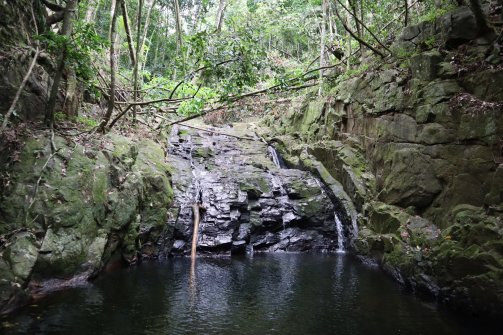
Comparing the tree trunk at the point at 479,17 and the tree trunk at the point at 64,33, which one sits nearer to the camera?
the tree trunk at the point at 64,33

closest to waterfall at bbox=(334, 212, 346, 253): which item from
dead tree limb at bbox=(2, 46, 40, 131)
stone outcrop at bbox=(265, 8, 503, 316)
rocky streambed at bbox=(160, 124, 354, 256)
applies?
rocky streambed at bbox=(160, 124, 354, 256)

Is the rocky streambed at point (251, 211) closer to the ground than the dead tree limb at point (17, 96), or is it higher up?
closer to the ground

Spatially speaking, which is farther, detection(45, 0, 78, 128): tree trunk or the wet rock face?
the wet rock face

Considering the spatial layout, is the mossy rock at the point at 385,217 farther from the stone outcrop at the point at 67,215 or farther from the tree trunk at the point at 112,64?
the tree trunk at the point at 112,64

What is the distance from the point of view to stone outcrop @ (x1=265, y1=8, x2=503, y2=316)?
769 cm

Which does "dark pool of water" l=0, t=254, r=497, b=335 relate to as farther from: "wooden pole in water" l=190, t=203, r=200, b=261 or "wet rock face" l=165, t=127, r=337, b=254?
"wet rock face" l=165, t=127, r=337, b=254

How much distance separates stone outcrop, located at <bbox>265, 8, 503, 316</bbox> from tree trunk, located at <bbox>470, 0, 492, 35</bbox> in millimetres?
223

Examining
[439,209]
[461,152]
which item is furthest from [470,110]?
[439,209]

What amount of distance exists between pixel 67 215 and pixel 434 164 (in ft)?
30.7

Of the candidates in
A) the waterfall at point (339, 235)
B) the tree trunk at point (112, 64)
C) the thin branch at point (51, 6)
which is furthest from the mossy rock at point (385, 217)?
the thin branch at point (51, 6)

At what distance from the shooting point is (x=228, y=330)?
659 cm

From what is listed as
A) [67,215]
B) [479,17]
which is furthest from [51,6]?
[479,17]

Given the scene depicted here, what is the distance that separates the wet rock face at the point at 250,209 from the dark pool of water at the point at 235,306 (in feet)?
6.22

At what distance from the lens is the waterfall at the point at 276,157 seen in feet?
61.7
